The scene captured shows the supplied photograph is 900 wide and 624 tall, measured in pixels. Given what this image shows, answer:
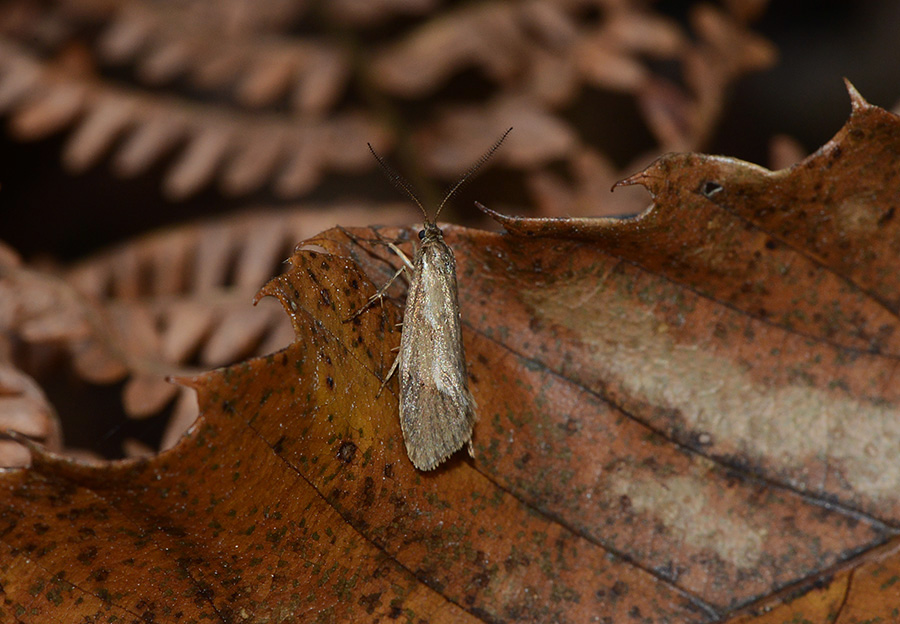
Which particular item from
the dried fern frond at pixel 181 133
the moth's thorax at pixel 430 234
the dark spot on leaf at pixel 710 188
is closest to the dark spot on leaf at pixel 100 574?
the moth's thorax at pixel 430 234

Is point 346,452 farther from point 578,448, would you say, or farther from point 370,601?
point 578,448

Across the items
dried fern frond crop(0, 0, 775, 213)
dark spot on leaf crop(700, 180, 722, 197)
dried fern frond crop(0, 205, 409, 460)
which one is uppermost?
dark spot on leaf crop(700, 180, 722, 197)

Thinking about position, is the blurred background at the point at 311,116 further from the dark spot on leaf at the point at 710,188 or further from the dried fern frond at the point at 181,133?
the dark spot on leaf at the point at 710,188

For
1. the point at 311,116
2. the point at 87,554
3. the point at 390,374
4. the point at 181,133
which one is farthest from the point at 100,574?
the point at 311,116

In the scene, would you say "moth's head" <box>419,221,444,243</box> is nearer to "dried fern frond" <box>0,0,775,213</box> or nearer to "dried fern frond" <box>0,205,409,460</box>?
"dried fern frond" <box>0,205,409,460</box>

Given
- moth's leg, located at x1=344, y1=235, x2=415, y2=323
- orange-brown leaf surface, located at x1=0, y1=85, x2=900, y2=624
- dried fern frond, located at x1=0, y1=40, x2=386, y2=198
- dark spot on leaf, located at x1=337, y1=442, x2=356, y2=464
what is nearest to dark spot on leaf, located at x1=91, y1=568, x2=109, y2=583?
orange-brown leaf surface, located at x1=0, y1=85, x2=900, y2=624

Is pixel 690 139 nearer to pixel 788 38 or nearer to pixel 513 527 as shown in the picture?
pixel 788 38
